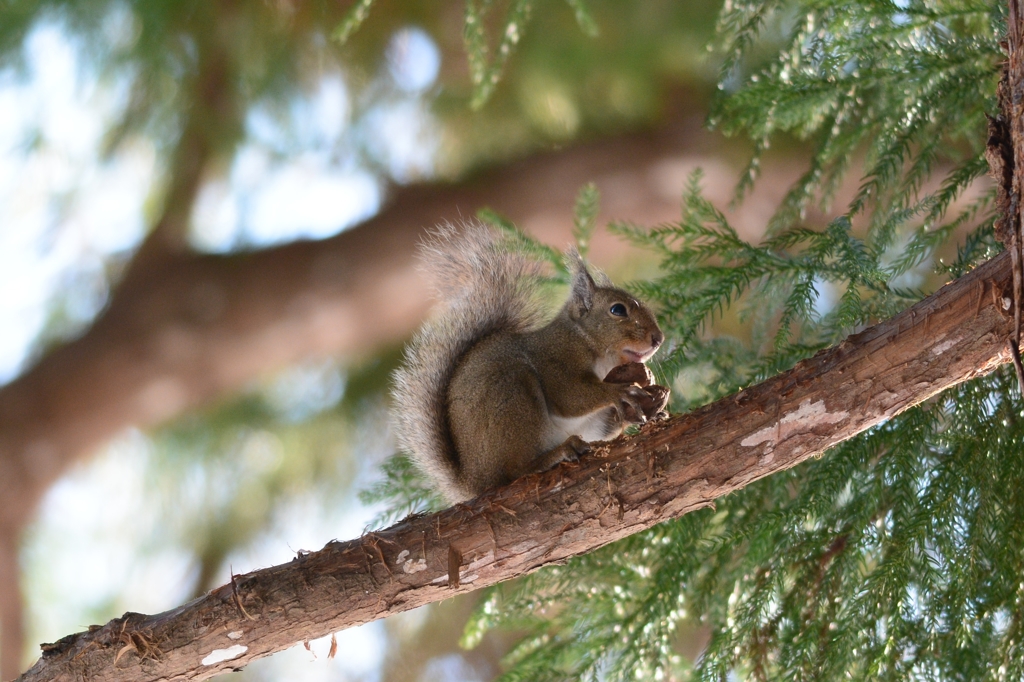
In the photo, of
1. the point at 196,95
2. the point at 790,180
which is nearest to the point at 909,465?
the point at 790,180

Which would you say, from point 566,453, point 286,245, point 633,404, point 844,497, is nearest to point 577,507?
point 566,453

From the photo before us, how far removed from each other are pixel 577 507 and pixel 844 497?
86cm

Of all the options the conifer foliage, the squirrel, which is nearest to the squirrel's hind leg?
the squirrel

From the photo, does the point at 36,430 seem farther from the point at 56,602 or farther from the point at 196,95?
the point at 196,95

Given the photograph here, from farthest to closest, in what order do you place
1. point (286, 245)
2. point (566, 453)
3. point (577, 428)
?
point (286, 245), point (577, 428), point (566, 453)

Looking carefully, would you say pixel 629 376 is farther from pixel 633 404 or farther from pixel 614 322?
pixel 614 322

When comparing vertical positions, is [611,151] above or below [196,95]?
below

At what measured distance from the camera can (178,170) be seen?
11.7ft

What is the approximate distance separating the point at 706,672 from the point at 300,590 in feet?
2.21

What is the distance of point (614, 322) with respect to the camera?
1706 millimetres

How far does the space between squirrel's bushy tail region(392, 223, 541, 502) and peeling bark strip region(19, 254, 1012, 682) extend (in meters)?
0.25

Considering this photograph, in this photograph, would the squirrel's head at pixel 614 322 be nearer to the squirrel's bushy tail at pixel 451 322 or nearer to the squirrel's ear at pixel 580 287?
the squirrel's ear at pixel 580 287

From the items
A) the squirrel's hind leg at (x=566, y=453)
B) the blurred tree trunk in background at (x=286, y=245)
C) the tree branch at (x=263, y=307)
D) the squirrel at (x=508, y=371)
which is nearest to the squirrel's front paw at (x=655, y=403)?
the squirrel at (x=508, y=371)

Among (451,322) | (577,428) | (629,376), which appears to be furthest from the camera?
(451,322)
